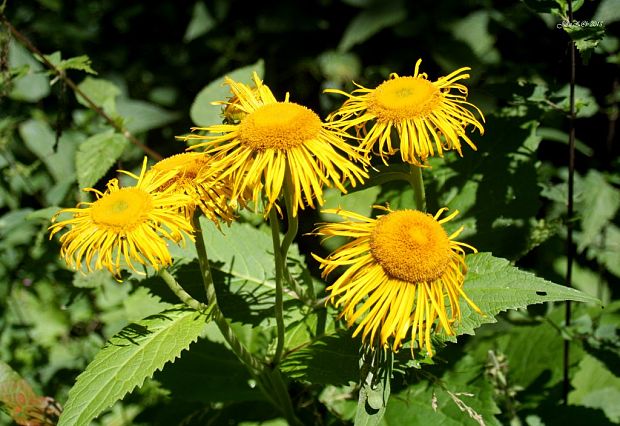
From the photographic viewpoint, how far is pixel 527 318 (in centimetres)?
244

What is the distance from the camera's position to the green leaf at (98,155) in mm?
2143

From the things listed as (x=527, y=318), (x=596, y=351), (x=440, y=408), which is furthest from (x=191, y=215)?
(x=527, y=318)

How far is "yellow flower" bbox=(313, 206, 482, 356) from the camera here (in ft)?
4.32

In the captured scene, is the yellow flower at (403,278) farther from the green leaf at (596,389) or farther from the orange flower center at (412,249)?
the green leaf at (596,389)

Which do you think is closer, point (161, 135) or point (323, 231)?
point (323, 231)

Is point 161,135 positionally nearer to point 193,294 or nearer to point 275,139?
point 193,294

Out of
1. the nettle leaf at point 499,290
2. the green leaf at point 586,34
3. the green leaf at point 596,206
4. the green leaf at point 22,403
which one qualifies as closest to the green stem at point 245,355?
the nettle leaf at point 499,290

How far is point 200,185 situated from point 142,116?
6.21 feet

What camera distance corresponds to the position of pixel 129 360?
1.47m

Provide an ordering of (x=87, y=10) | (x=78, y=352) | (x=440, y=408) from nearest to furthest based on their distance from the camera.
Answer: (x=440, y=408) < (x=78, y=352) < (x=87, y=10)

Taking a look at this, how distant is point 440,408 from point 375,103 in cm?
81

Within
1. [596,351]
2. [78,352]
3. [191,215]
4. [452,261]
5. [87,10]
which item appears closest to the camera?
[452,261]

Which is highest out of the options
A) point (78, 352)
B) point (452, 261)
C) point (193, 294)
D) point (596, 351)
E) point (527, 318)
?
point (452, 261)

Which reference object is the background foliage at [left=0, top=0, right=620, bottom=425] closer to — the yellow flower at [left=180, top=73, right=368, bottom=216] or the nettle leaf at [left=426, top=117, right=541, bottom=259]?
the nettle leaf at [left=426, top=117, right=541, bottom=259]
